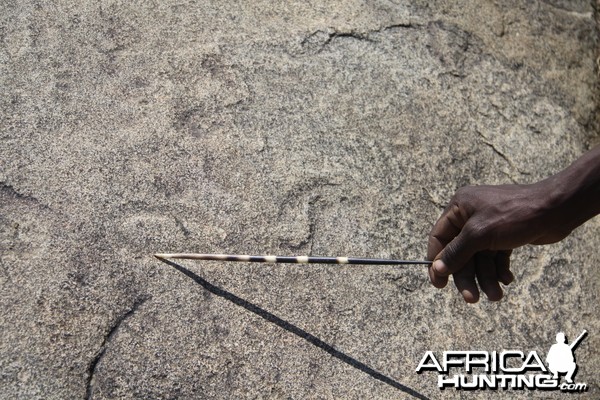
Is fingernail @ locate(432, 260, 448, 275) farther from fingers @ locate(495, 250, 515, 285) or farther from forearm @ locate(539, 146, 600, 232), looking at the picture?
forearm @ locate(539, 146, 600, 232)

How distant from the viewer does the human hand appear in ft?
4.84

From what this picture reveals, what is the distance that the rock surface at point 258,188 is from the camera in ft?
5.29

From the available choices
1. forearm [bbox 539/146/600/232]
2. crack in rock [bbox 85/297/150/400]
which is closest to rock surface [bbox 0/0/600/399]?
crack in rock [bbox 85/297/150/400]

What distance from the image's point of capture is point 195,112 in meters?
1.92

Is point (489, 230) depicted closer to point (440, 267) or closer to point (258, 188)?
point (440, 267)

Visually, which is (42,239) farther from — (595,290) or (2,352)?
(595,290)

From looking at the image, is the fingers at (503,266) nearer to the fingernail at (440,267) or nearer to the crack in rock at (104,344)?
the fingernail at (440,267)

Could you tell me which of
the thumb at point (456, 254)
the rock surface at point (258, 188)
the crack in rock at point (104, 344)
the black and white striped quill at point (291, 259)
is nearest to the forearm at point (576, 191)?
the thumb at point (456, 254)

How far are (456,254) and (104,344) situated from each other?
759 millimetres

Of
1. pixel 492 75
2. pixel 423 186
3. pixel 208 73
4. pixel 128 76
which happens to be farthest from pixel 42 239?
pixel 492 75

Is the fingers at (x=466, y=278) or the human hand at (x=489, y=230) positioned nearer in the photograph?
the human hand at (x=489, y=230)

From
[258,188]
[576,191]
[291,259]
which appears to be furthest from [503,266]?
[258,188]

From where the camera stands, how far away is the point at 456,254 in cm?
155

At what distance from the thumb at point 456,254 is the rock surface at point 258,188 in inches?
9.7
